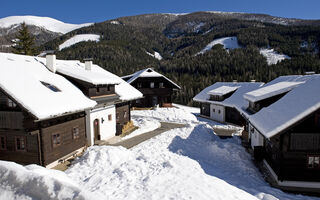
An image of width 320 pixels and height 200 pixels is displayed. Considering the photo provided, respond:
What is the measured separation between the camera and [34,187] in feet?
20.6

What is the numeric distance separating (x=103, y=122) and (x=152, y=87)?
70.7 ft

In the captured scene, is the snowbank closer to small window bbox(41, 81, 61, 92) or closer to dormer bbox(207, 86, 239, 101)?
small window bbox(41, 81, 61, 92)

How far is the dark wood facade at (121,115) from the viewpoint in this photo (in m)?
21.4

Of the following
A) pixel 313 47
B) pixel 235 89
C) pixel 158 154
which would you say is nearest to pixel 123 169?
pixel 158 154

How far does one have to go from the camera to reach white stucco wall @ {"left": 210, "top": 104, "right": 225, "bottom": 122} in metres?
33.3

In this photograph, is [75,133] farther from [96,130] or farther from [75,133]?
[96,130]

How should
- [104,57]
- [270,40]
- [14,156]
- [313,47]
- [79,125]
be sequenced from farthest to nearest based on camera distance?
[270,40] < [313,47] < [104,57] < [79,125] < [14,156]

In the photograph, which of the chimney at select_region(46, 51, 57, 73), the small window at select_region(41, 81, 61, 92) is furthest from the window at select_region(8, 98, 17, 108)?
the chimney at select_region(46, 51, 57, 73)

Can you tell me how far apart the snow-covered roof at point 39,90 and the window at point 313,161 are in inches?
582

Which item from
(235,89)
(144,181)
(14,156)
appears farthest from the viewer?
(235,89)

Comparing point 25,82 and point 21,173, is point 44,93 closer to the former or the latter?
point 25,82

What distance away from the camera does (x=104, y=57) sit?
12619 cm

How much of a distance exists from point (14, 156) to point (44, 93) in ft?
14.0

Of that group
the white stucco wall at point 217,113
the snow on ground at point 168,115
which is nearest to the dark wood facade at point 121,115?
the snow on ground at point 168,115
